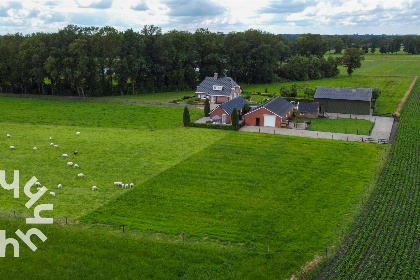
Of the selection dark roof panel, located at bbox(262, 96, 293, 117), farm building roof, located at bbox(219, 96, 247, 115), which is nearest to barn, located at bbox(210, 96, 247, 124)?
farm building roof, located at bbox(219, 96, 247, 115)

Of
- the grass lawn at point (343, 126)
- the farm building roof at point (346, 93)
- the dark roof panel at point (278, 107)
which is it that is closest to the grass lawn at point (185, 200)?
the grass lawn at point (343, 126)

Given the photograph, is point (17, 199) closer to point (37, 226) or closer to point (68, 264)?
point (37, 226)

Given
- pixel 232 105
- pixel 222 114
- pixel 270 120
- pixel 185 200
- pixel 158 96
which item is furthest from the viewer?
pixel 158 96

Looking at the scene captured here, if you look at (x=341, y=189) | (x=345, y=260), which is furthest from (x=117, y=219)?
(x=341, y=189)

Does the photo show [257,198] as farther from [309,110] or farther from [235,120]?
[309,110]

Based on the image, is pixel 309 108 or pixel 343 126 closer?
pixel 343 126

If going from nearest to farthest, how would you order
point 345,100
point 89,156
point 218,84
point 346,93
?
1. point 89,156
2. point 345,100
3. point 346,93
4. point 218,84

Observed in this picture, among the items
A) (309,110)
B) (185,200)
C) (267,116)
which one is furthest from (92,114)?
(185,200)
